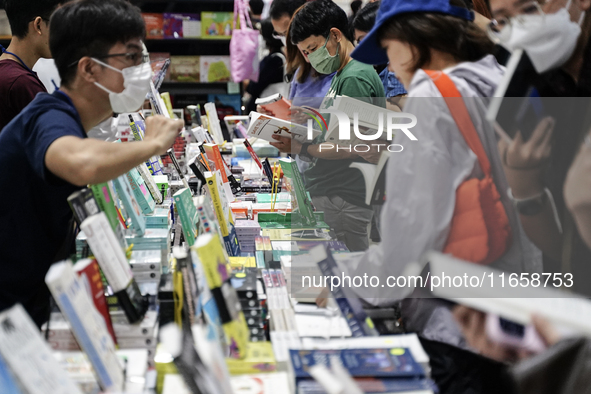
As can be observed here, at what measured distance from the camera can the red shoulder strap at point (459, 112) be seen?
143 centimetres

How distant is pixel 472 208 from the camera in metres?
1.44

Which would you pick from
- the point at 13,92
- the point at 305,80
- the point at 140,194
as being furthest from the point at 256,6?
the point at 140,194

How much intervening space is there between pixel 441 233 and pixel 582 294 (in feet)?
1.57

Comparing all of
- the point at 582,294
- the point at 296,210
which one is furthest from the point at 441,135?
the point at 296,210

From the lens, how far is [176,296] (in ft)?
4.72

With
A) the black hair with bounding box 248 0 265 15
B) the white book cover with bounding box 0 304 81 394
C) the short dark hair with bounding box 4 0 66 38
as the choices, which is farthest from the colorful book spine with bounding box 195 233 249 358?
the black hair with bounding box 248 0 265 15

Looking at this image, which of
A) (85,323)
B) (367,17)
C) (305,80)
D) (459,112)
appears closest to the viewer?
(85,323)

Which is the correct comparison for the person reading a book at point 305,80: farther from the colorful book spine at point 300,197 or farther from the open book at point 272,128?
the colorful book spine at point 300,197

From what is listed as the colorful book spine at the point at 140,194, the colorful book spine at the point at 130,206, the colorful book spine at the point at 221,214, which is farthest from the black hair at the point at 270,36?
the colorful book spine at the point at 130,206

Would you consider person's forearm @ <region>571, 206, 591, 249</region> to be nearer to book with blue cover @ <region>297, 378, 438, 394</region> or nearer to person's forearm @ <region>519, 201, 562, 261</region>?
person's forearm @ <region>519, 201, 562, 261</region>

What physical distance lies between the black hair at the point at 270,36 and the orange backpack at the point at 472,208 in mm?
4704

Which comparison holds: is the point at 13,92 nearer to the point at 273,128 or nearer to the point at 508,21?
the point at 273,128

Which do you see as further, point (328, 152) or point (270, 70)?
point (270, 70)

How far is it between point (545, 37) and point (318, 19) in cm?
169
